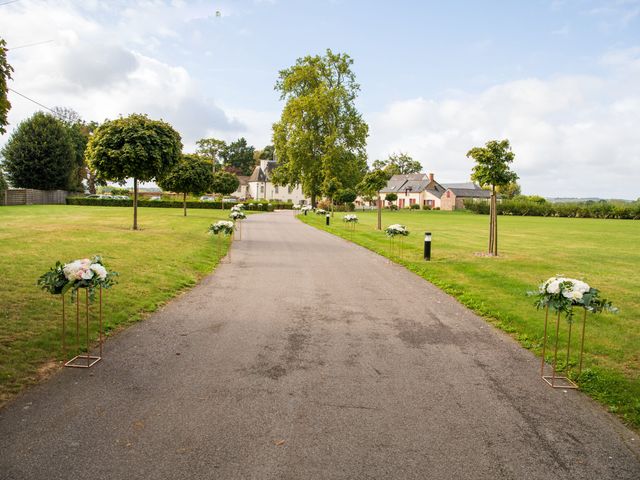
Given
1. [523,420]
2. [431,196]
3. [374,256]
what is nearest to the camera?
[523,420]

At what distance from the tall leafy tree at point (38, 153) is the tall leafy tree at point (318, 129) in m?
26.0

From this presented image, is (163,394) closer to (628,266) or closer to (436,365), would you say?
(436,365)

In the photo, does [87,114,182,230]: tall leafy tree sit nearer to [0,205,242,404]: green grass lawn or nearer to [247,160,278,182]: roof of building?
[0,205,242,404]: green grass lawn

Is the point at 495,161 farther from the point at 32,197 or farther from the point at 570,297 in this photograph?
the point at 32,197

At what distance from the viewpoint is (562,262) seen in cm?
1606

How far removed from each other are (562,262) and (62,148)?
56.9 metres

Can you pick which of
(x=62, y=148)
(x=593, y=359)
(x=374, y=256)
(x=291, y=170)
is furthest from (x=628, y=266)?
(x=62, y=148)

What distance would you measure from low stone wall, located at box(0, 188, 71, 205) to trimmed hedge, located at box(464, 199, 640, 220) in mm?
61402

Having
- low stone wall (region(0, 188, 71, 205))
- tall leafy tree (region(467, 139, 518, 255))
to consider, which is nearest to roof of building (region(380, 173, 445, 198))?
low stone wall (region(0, 188, 71, 205))

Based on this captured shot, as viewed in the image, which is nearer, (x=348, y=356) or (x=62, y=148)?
(x=348, y=356)

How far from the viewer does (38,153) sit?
53844 mm

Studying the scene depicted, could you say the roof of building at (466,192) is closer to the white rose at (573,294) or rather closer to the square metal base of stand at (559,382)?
the white rose at (573,294)

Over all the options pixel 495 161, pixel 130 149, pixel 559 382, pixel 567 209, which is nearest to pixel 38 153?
pixel 130 149

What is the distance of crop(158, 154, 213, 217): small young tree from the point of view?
120 feet
